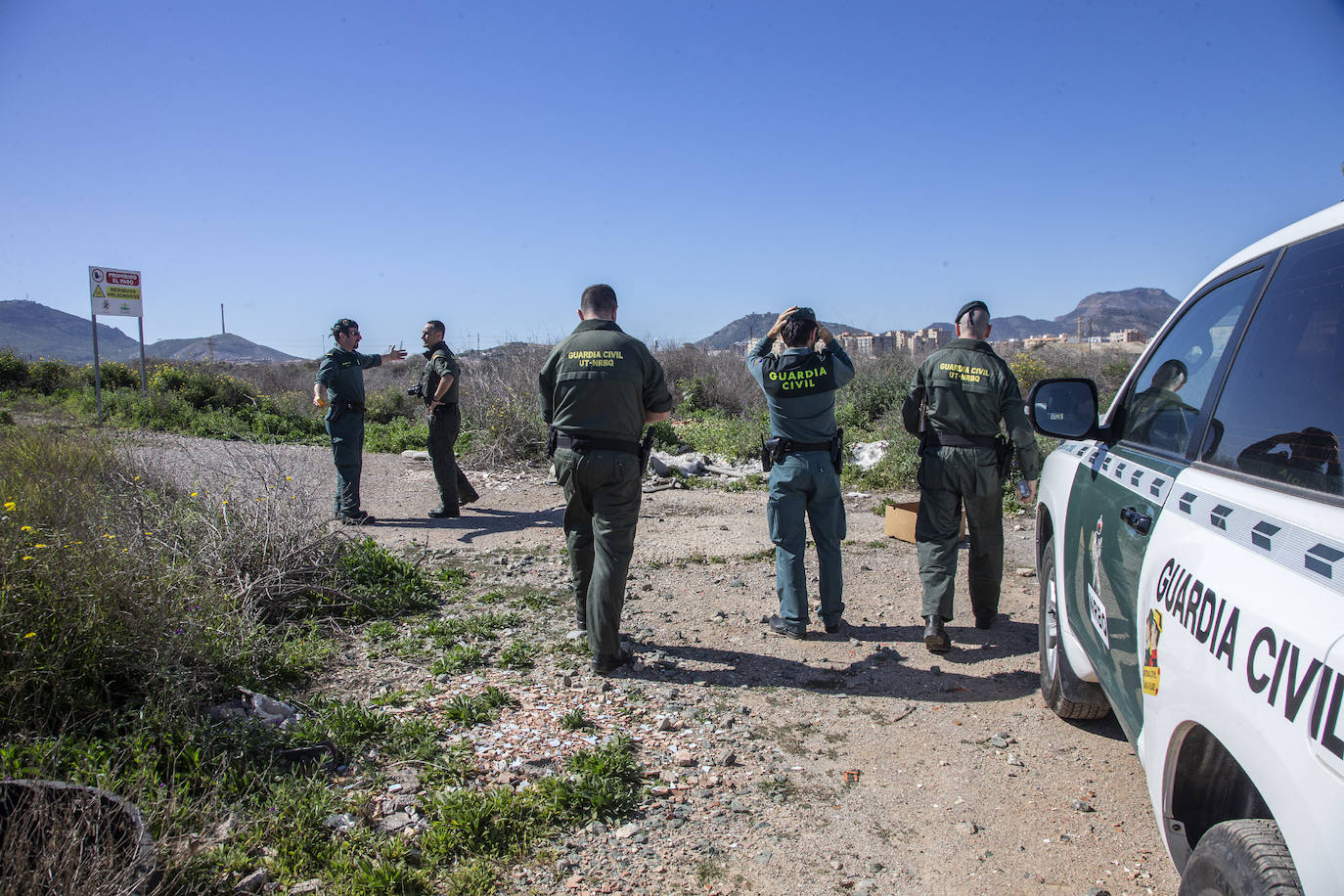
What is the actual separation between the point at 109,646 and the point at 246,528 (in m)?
1.92

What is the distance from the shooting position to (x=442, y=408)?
8.32 m

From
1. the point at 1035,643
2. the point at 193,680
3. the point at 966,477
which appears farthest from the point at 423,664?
the point at 1035,643

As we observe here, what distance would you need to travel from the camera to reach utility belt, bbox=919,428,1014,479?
15.4ft

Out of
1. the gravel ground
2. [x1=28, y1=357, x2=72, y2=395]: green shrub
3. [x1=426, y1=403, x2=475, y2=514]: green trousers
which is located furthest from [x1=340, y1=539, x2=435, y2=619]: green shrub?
[x1=28, y1=357, x2=72, y2=395]: green shrub

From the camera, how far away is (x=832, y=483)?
4867 mm

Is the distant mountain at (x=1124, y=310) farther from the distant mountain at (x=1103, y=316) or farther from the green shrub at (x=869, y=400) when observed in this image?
the green shrub at (x=869, y=400)

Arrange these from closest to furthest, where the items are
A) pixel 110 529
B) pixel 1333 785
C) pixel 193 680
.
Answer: pixel 1333 785 → pixel 193 680 → pixel 110 529

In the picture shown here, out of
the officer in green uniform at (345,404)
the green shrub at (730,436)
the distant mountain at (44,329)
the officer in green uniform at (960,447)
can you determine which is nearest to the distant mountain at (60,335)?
the distant mountain at (44,329)

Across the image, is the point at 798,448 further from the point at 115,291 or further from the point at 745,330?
the point at 745,330

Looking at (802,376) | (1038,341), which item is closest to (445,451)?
(802,376)

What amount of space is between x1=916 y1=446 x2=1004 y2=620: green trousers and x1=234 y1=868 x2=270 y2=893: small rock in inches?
148

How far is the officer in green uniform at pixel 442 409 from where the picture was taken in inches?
326

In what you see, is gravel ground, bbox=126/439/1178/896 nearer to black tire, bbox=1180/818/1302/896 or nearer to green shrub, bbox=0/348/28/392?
black tire, bbox=1180/818/1302/896

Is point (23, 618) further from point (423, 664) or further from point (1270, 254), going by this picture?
point (1270, 254)
